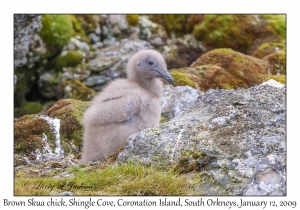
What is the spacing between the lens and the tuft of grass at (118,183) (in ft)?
19.6

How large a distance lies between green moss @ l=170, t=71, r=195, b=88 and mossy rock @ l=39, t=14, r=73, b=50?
22.1ft

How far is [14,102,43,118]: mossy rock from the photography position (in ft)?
51.0

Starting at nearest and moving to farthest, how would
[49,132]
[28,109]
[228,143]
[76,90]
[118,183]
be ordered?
[118,183]
[228,143]
[49,132]
[76,90]
[28,109]

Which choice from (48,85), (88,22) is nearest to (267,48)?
(88,22)

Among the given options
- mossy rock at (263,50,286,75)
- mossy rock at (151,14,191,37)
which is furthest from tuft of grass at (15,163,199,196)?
mossy rock at (151,14,191,37)

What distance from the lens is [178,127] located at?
7.18 metres

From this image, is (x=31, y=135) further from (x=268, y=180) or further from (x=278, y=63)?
(x=278, y=63)

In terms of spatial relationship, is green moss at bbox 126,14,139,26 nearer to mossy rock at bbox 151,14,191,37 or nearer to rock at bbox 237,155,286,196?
mossy rock at bbox 151,14,191,37

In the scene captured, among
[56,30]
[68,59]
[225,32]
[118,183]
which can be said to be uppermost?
[56,30]

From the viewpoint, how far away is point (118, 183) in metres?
6.22

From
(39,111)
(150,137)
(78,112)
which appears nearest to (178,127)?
(150,137)

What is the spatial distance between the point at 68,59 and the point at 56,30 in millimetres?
1002

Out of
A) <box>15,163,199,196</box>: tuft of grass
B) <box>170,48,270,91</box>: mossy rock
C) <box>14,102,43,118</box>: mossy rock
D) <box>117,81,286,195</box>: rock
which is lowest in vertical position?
<box>15,163,199,196</box>: tuft of grass

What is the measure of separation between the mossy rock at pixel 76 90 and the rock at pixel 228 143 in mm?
7661
